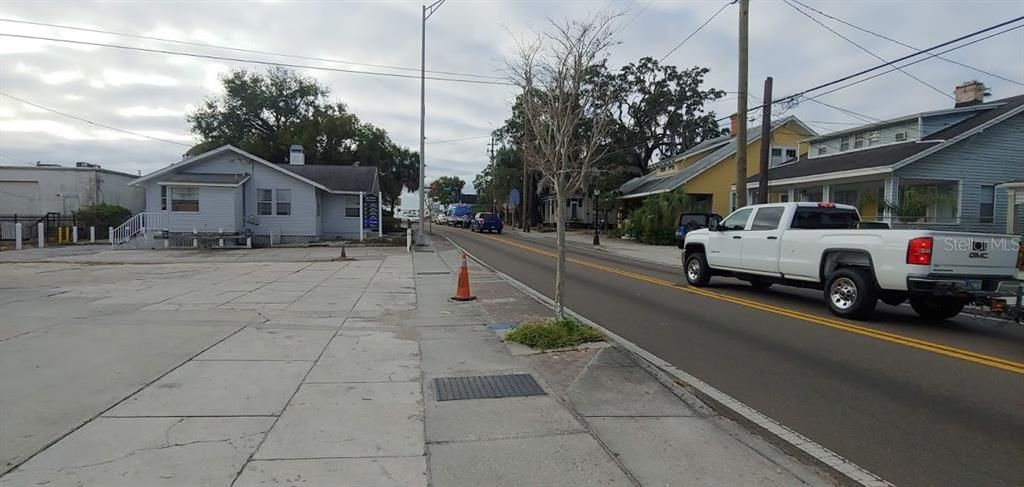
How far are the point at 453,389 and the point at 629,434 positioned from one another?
74.3 inches

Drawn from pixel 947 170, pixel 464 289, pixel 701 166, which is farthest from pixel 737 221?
pixel 701 166

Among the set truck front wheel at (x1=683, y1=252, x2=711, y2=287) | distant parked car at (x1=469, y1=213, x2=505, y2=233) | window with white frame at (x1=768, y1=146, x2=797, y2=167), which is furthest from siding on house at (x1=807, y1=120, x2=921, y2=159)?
distant parked car at (x1=469, y1=213, x2=505, y2=233)

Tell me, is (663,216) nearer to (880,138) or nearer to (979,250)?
(880,138)

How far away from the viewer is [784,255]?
11.2m

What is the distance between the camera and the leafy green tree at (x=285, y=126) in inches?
1997

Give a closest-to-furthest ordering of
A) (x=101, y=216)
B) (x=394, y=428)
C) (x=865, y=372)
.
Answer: (x=394, y=428) → (x=865, y=372) → (x=101, y=216)

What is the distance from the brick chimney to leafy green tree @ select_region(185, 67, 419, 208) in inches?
1617

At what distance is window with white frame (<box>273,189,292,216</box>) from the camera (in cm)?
3070

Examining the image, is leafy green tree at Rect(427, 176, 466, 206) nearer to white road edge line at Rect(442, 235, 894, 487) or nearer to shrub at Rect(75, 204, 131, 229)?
shrub at Rect(75, 204, 131, 229)

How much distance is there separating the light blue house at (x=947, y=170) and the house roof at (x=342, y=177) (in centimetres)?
2305

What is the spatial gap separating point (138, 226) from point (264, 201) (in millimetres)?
5958

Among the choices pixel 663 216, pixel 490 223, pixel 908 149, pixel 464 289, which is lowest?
pixel 464 289

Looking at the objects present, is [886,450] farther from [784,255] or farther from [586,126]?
[586,126]

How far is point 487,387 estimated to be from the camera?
232 inches
